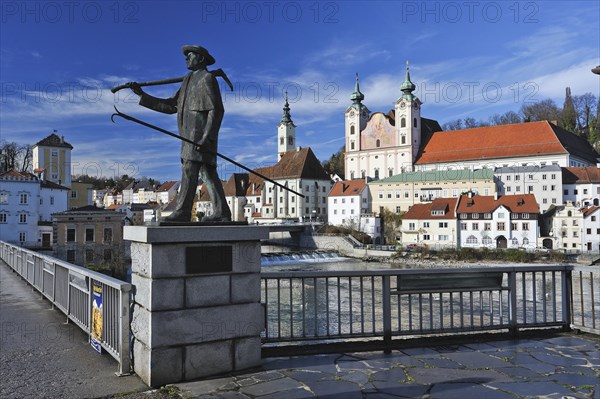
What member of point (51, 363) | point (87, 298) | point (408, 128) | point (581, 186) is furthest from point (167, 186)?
point (51, 363)

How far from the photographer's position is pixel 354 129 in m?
101

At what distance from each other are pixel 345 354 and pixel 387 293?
3.07ft

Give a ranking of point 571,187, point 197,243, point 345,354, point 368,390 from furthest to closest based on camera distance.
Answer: point 571,187 → point 345,354 → point 197,243 → point 368,390

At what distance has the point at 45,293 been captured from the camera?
32.0ft

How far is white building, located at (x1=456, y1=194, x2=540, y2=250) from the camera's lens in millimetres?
58750

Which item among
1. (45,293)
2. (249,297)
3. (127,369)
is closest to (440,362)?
(249,297)

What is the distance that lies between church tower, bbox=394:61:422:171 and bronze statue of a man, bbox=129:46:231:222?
293 ft

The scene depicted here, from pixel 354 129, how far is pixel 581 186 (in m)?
46.3

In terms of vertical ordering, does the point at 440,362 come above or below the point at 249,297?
below

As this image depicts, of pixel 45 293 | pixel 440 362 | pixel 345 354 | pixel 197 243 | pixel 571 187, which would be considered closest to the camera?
pixel 197 243

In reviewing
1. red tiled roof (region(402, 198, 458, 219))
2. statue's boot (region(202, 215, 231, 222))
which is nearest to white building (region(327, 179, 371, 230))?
red tiled roof (region(402, 198, 458, 219))

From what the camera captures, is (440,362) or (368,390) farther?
(440,362)

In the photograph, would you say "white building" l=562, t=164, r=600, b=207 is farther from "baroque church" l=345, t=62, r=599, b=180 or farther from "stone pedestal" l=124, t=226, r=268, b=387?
"stone pedestal" l=124, t=226, r=268, b=387

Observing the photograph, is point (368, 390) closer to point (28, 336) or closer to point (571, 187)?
point (28, 336)
